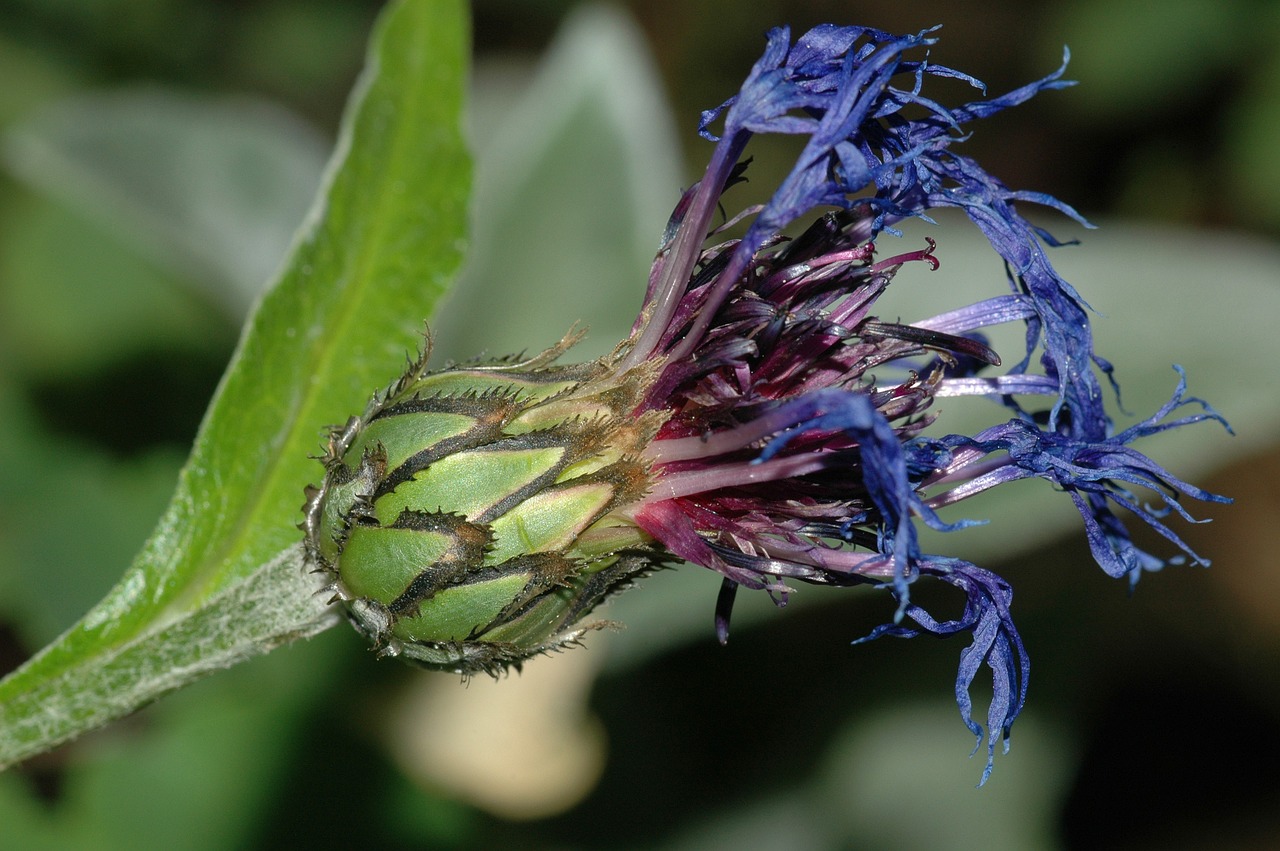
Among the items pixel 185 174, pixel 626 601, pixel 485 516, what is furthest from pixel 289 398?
pixel 185 174

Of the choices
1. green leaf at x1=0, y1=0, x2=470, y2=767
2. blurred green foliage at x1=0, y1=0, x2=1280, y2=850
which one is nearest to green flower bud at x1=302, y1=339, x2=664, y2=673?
green leaf at x1=0, y1=0, x2=470, y2=767

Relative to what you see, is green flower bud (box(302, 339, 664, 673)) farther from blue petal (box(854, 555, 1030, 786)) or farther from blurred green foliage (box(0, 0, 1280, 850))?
blurred green foliage (box(0, 0, 1280, 850))

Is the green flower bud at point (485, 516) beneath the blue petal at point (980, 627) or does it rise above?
above

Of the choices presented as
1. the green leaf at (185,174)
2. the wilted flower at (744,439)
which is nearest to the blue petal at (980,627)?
the wilted flower at (744,439)

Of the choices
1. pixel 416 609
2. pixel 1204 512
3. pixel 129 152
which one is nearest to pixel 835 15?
pixel 1204 512

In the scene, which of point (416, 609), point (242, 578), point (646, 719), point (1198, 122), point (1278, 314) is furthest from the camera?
point (1198, 122)

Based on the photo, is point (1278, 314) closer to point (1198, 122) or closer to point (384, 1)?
point (1198, 122)

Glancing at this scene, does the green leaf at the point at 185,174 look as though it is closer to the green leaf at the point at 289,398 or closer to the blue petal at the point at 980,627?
the green leaf at the point at 289,398
